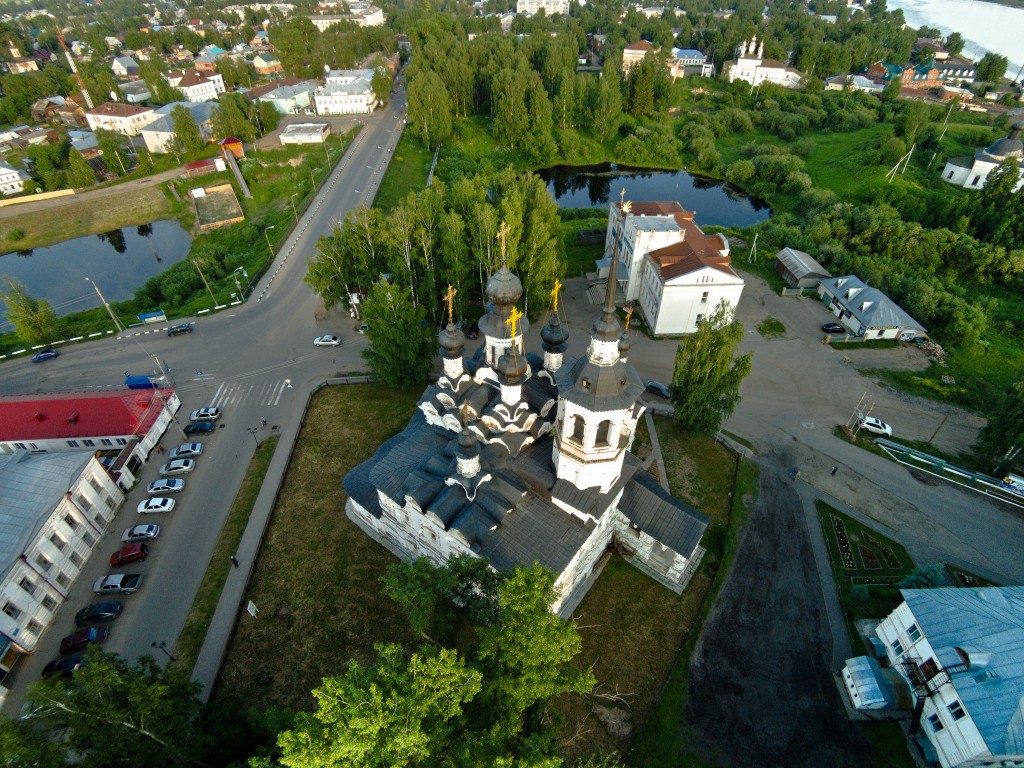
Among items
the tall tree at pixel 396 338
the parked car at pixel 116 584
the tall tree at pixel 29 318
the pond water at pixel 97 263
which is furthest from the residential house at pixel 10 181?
the parked car at pixel 116 584

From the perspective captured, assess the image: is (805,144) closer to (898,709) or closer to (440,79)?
(440,79)

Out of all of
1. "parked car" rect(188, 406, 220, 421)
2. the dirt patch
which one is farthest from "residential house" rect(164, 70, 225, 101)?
the dirt patch

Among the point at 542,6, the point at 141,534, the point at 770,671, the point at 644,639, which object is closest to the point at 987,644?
the point at 770,671

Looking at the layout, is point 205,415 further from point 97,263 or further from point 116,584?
point 97,263

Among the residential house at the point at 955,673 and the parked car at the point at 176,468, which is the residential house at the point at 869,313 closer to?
the residential house at the point at 955,673

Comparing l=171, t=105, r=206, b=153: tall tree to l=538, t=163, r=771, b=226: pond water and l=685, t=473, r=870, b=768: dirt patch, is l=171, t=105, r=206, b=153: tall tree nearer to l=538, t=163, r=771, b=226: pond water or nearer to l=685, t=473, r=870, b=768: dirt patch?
l=538, t=163, r=771, b=226: pond water

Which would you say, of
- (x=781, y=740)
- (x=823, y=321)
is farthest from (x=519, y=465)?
(x=823, y=321)
